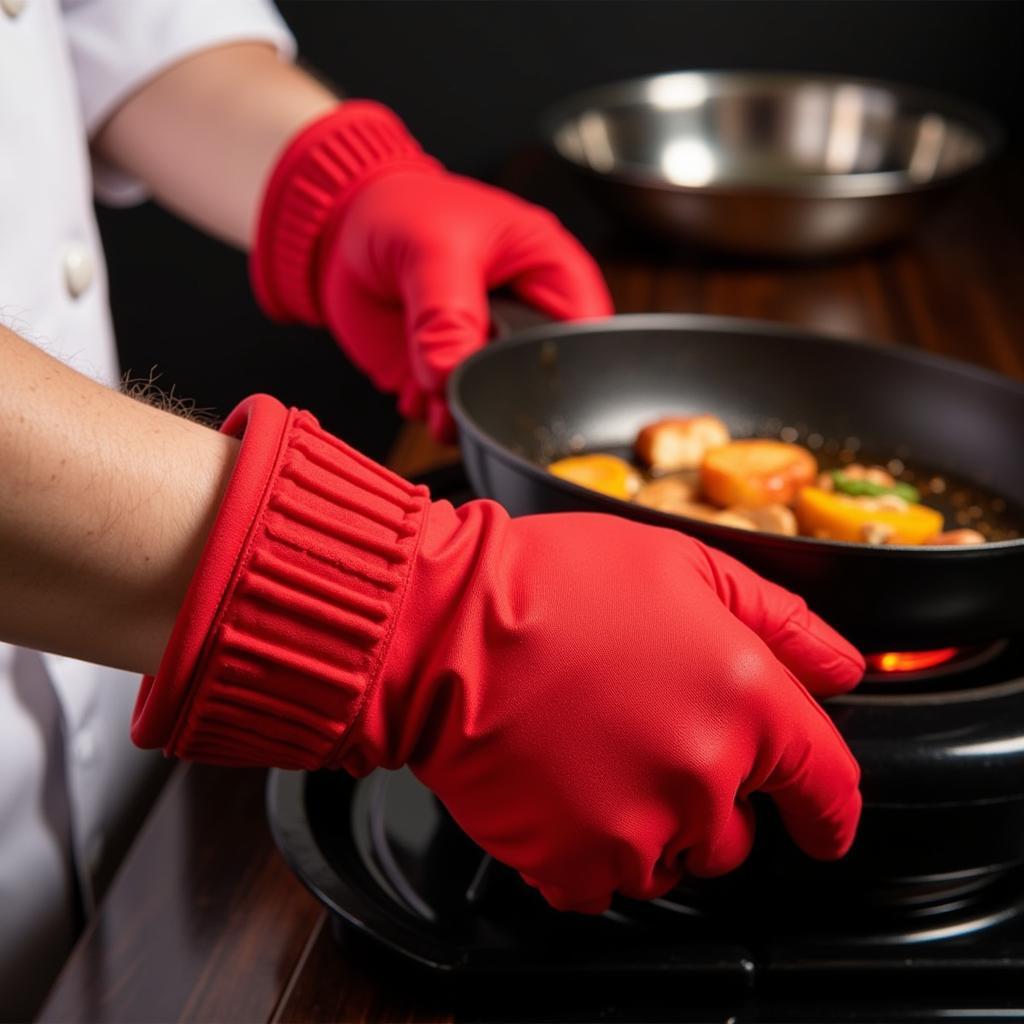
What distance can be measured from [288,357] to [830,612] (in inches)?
80.0

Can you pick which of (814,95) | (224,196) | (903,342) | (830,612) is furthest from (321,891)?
(814,95)

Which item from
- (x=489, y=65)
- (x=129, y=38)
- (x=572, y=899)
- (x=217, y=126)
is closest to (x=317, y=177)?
(x=217, y=126)

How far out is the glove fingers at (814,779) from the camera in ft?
2.02

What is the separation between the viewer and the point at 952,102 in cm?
202

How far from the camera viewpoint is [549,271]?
1.24 meters

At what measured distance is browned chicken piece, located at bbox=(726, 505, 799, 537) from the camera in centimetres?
87

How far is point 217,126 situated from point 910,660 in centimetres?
88

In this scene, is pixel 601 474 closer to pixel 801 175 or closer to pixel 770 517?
pixel 770 517

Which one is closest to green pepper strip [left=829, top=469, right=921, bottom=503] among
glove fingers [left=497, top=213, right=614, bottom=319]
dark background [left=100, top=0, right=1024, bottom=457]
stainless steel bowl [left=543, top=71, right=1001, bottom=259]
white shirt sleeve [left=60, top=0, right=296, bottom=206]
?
glove fingers [left=497, top=213, right=614, bottom=319]

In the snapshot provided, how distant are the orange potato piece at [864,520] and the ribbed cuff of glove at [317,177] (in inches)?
22.5

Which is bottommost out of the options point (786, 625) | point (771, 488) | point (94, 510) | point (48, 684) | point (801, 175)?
point (801, 175)

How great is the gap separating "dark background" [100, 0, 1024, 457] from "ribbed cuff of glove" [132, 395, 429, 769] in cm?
193

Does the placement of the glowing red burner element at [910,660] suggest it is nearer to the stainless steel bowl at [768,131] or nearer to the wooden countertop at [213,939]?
the wooden countertop at [213,939]

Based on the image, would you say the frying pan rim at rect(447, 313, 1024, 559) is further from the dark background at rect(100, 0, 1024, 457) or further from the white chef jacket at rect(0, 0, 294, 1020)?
the dark background at rect(100, 0, 1024, 457)
